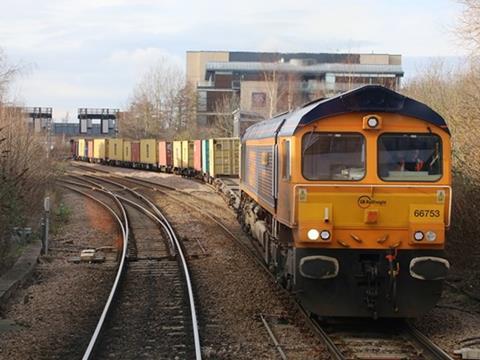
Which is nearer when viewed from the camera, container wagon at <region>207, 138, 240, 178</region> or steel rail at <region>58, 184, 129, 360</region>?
steel rail at <region>58, 184, 129, 360</region>

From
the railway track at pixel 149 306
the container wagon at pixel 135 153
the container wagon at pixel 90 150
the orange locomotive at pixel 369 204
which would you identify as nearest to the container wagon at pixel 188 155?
the container wagon at pixel 135 153

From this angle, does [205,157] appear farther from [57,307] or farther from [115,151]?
[57,307]

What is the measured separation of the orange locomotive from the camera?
9.28 metres

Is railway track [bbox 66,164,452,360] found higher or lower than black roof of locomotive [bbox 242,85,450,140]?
lower

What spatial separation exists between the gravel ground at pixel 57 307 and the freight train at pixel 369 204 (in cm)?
323

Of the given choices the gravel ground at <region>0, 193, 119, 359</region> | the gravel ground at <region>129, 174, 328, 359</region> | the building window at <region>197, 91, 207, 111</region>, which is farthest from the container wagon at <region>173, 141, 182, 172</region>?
the building window at <region>197, 91, 207, 111</region>

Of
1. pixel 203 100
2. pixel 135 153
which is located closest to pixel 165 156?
pixel 135 153

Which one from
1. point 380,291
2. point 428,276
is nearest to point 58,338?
point 380,291

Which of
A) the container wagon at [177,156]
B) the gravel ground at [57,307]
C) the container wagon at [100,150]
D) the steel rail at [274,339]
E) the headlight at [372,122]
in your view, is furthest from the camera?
the container wagon at [100,150]

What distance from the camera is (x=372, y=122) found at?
948cm

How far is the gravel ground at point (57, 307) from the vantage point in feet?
29.4

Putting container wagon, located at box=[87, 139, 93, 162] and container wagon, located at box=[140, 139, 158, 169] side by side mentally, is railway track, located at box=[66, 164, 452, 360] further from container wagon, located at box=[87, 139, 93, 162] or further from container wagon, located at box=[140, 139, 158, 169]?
container wagon, located at box=[87, 139, 93, 162]

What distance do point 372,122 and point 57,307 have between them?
5790 millimetres

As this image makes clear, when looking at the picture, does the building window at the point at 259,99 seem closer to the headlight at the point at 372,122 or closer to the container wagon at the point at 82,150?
the container wagon at the point at 82,150
